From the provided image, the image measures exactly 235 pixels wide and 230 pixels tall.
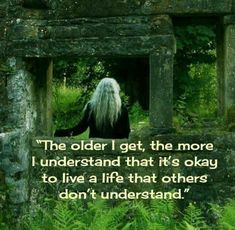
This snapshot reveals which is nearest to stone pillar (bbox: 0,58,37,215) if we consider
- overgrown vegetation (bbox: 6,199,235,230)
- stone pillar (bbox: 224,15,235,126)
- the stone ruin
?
the stone ruin

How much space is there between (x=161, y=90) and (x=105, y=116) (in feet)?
2.24

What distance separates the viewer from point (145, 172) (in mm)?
6223

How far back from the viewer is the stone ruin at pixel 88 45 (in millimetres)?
6156

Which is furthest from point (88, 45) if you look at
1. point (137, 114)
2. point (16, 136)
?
point (137, 114)

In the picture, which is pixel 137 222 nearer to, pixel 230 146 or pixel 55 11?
pixel 230 146

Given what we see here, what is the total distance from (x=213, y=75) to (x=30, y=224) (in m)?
7.42

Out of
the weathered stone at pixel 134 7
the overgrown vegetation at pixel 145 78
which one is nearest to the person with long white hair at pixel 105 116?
the weathered stone at pixel 134 7

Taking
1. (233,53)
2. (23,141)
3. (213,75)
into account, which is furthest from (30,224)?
(213,75)

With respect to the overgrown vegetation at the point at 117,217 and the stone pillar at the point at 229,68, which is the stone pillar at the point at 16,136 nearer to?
the overgrown vegetation at the point at 117,217

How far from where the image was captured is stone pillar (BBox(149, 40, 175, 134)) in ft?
20.2

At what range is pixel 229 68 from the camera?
6.20m

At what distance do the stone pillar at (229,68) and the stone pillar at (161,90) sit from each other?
1.77 feet

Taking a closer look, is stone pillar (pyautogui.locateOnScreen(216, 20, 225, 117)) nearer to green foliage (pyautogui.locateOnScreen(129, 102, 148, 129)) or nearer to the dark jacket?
the dark jacket

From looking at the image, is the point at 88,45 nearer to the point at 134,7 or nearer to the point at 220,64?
the point at 134,7
